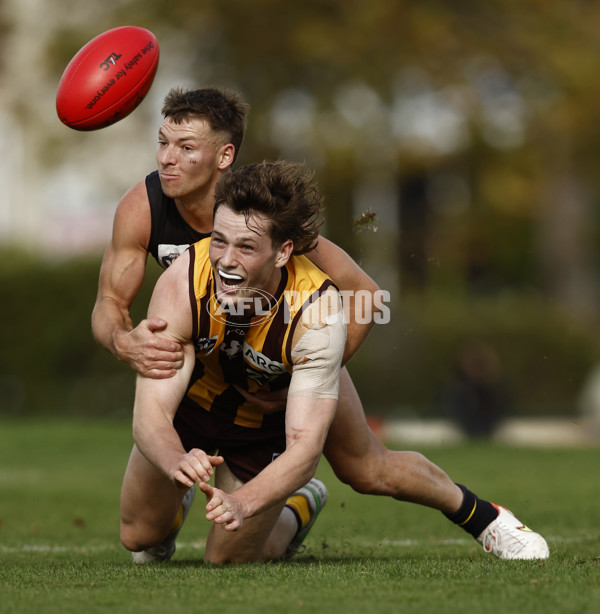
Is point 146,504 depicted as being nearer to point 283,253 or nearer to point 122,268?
point 122,268

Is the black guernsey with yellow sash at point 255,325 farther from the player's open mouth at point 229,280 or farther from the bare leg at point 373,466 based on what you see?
the bare leg at point 373,466

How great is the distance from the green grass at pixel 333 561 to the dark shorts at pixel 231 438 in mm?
593

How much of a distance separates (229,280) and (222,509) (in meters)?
1.09

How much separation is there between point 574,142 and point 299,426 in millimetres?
21071

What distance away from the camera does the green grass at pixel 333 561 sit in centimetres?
453

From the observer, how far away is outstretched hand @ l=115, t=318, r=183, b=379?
5480 millimetres

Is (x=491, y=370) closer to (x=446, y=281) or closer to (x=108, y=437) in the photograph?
(x=108, y=437)

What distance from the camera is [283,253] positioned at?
5.54 metres

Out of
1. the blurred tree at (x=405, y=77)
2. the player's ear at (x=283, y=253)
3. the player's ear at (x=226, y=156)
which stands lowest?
the player's ear at (x=283, y=253)

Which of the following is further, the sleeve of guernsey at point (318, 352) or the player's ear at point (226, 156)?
the player's ear at point (226, 156)

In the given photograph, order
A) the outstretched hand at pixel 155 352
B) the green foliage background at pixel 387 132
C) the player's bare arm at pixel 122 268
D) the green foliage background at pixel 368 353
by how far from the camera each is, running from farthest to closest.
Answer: the green foliage background at pixel 387 132 < the green foliage background at pixel 368 353 < the player's bare arm at pixel 122 268 < the outstretched hand at pixel 155 352

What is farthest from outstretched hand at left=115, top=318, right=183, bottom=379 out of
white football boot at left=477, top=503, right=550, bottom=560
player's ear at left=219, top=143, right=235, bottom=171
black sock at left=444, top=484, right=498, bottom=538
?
white football boot at left=477, top=503, right=550, bottom=560

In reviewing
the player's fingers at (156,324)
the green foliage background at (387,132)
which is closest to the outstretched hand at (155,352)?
the player's fingers at (156,324)

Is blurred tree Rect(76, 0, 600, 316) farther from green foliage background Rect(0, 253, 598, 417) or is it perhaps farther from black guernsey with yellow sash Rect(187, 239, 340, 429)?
black guernsey with yellow sash Rect(187, 239, 340, 429)
